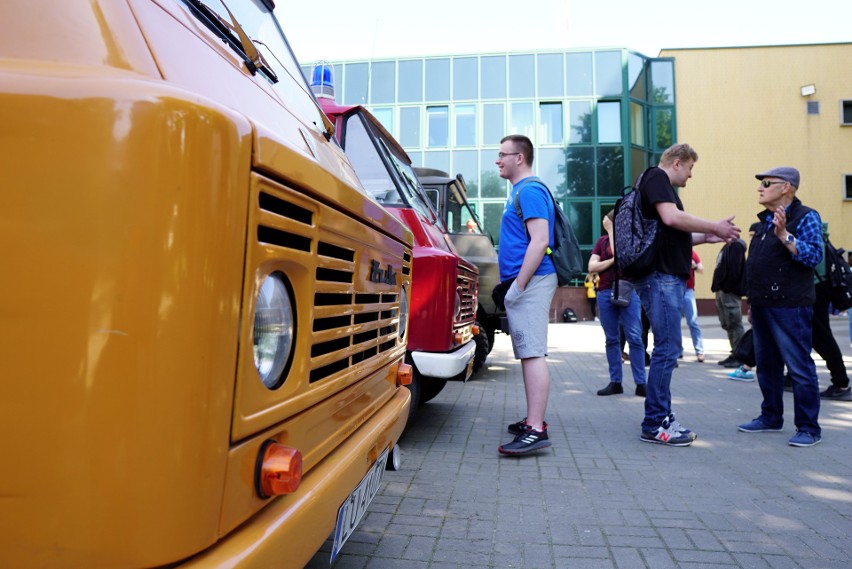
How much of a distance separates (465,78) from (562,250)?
19605 millimetres

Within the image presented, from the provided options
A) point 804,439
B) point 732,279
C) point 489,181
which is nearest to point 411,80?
point 489,181

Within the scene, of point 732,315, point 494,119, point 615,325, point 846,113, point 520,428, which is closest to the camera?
point 520,428

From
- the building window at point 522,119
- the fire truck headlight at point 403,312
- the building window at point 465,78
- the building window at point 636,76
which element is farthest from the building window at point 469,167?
the fire truck headlight at point 403,312

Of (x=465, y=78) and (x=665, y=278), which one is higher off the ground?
(x=465, y=78)

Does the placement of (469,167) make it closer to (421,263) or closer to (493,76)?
(493,76)

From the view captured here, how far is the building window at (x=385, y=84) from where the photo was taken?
73.5 feet

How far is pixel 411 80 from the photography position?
882 inches

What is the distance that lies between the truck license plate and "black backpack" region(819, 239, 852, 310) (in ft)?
17.5

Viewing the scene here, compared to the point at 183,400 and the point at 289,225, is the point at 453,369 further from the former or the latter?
the point at 183,400

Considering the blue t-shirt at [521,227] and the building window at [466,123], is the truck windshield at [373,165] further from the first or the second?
the building window at [466,123]

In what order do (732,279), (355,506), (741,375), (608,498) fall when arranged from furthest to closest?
(741,375) < (732,279) < (608,498) < (355,506)

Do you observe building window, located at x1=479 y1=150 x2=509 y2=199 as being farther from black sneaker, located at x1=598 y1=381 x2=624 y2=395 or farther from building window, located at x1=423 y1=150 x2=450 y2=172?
black sneaker, located at x1=598 y1=381 x2=624 y2=395

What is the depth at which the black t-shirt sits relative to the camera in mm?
4043

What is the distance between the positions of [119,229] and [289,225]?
14.5 inches
